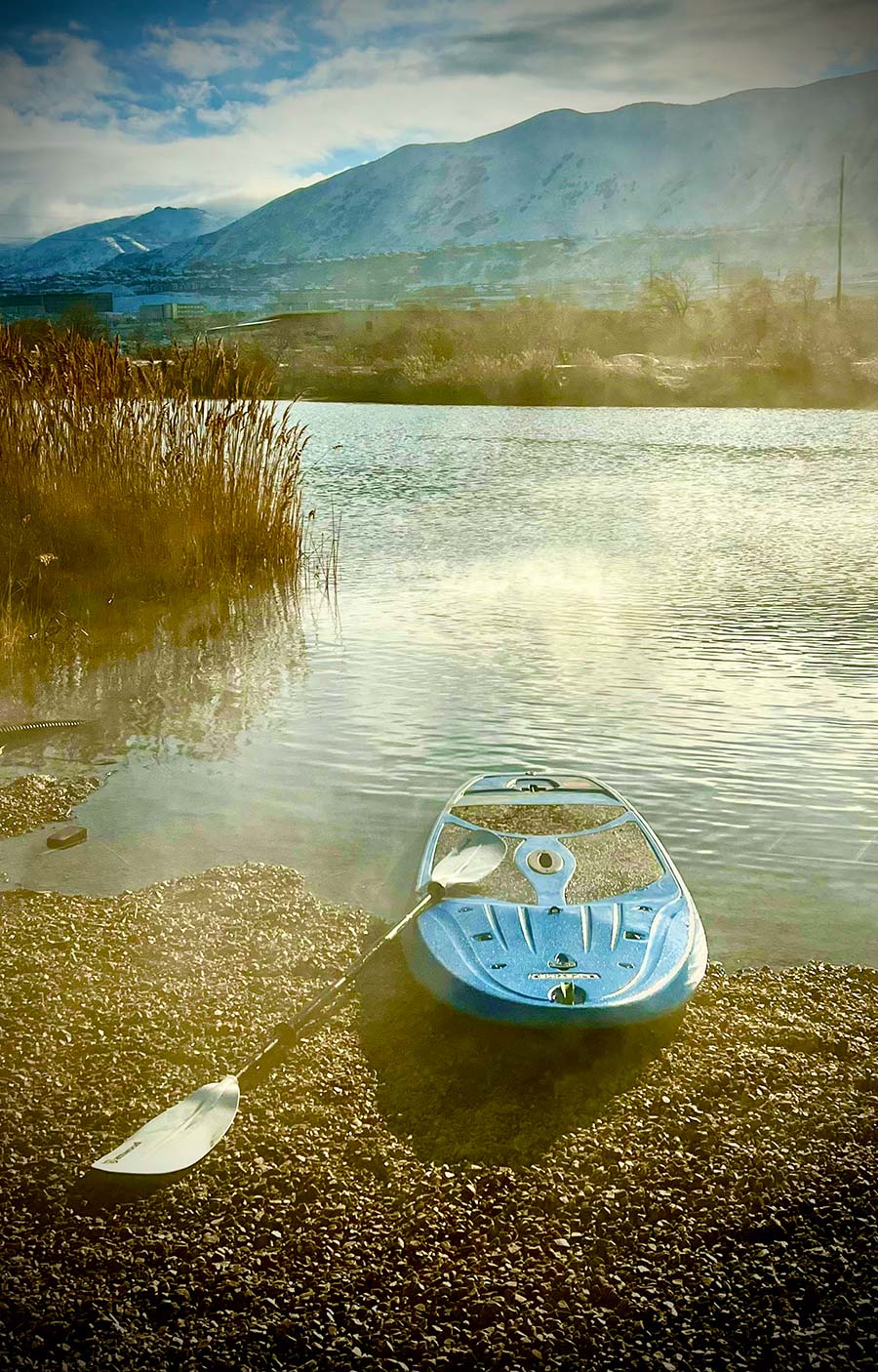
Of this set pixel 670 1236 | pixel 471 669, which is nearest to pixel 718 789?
pixel 471 669

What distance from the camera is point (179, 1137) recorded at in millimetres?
3100

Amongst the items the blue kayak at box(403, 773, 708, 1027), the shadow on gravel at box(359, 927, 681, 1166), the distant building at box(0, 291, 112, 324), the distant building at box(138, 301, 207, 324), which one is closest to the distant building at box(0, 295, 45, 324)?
the distant building at box(0, 291, 112, 324)

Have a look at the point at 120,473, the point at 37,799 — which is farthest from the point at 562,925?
the point at 120,473

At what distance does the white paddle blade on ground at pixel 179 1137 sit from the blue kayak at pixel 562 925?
2.27ft

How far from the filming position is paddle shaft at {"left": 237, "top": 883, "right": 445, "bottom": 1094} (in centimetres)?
338

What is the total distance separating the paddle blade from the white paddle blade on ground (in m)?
1.05

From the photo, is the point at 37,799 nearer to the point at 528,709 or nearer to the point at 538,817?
the point at 538,817

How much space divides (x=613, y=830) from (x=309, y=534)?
8193 mm

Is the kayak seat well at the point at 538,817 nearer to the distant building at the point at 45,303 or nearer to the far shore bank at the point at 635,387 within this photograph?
the far shore bank at the point at 635,387

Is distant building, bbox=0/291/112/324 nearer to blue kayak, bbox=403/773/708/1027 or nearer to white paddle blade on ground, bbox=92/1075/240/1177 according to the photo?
blue kayak, bbox=403/773/708/1027

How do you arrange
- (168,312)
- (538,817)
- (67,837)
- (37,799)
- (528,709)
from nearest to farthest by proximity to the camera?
(538,817) → (67,837) → (37,799) → (528,709) → (168,312)

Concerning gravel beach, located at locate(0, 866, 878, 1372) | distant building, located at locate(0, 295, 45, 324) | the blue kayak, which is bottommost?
gravel beach, located at locate(0, 866, 878, 1372)

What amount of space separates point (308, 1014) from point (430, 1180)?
2.25ft

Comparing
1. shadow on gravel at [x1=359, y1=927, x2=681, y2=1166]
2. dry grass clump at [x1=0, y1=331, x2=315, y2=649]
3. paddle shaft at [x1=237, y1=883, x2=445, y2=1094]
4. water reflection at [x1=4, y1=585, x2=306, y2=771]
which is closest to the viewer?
shadow on gravel at [x1=359, y1=927, x2=681, y2=1166]
